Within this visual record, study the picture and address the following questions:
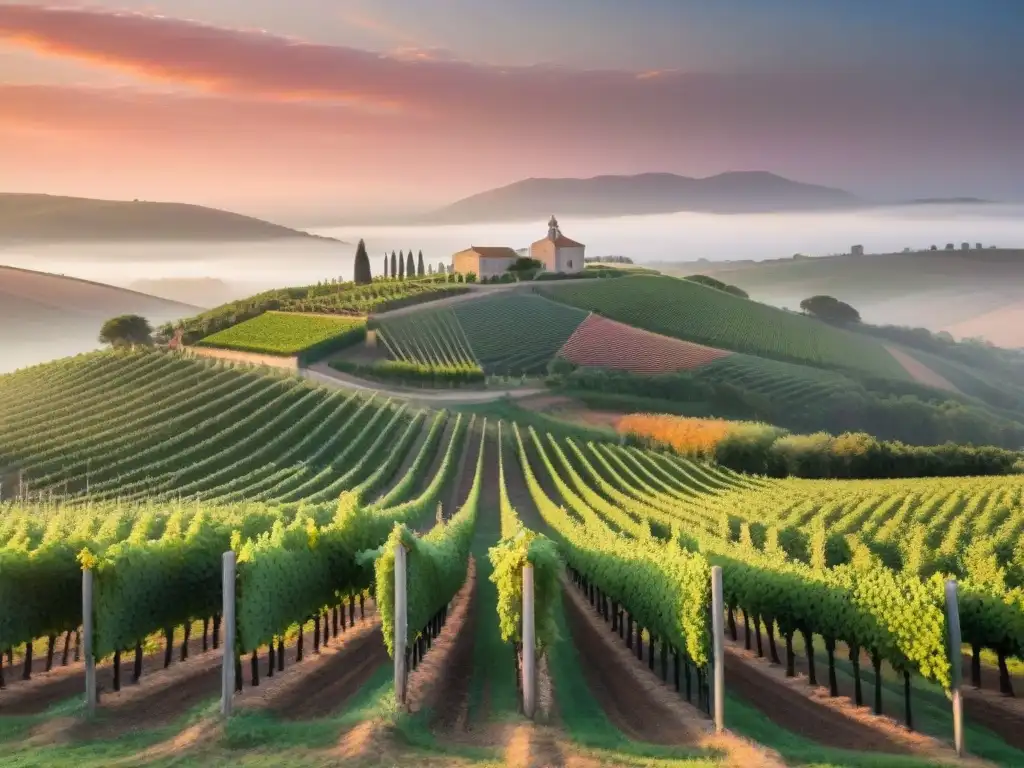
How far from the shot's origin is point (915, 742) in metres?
13.3

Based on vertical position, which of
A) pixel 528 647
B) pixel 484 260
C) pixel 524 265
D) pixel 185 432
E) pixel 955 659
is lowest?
pixel 955 659

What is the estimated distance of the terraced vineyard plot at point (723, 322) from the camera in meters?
100

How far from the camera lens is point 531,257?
12400 cm

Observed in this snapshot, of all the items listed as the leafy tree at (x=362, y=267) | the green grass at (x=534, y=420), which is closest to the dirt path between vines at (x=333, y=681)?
the green grass at (x=534, y=420)

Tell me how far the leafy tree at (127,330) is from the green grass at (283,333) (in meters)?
11.5

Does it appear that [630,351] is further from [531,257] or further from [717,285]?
[717,285]

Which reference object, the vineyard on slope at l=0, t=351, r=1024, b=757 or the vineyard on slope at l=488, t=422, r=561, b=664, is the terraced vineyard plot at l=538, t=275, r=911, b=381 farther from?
the vineyard on slope at l=488, t=422, r=561, b=664

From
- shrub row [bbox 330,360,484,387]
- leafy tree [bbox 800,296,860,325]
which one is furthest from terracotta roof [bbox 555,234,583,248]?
shrub row [bbox 330,360,484,387]

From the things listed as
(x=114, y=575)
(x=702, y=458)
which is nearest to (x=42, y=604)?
(x=114, y=575)

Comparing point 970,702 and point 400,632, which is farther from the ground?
point 400,632

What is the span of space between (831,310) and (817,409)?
5696cm

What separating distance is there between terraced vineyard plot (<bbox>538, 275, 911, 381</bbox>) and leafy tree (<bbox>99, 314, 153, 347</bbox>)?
130 ft

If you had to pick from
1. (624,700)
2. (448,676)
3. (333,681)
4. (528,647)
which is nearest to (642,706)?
(624,700)

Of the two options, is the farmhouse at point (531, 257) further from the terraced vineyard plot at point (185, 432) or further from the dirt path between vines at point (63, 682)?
the dirt path between vines at point (63, 682)
